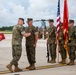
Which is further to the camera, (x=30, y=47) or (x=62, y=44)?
(x=62, y=44)

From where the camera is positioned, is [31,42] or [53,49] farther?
[53,49]

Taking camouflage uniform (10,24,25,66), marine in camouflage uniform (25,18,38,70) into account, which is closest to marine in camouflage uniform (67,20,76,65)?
marine in camouflage uniform (25,18,38,70)

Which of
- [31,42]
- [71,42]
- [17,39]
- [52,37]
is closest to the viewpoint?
[17,39]

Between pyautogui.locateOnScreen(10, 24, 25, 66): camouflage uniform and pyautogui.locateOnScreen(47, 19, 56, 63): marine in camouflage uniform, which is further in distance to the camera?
pyautogui.locateOnScreen(47, 19, 56, 63): marine in camouflage uniform

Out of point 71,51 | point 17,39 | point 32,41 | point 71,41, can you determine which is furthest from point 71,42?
point 17,39

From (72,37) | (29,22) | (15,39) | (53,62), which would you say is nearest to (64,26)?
(72,37)

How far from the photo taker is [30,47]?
1094 centimetres

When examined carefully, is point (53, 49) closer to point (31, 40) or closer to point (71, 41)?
point (71, 41)

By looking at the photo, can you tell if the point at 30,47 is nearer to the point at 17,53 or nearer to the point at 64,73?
the point at 17,53

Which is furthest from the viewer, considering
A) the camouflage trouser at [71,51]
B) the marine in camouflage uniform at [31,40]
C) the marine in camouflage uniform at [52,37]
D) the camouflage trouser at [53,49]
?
the camouflage trouser at [53,49]

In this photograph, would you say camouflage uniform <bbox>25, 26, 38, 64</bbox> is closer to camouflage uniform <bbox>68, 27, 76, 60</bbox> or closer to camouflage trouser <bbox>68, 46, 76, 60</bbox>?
camouflage uniform <bbox>68, 27, 76, 60</bbox>

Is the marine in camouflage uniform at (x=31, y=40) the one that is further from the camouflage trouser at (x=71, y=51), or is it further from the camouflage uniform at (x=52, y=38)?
the camouflage trouser at (x=71, y=51)

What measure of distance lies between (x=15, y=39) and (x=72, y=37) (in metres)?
3.17

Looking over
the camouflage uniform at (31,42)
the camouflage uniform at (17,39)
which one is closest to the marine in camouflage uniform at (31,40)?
the camouflage uniform at (31,42)
